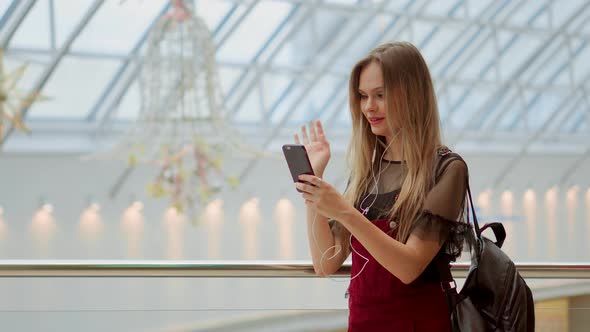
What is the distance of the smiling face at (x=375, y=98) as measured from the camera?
2.05 metres

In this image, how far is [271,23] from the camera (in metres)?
13.0

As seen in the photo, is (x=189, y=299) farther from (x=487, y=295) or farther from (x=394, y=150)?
(x=487, y=295)

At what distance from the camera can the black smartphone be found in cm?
198

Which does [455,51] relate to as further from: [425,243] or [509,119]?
[425,243]

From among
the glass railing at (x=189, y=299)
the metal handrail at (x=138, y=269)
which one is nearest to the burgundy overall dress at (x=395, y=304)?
the glass railing at (x=189, y=299)

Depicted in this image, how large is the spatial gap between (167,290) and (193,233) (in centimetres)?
1151

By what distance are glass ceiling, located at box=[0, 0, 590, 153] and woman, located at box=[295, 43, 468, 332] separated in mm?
5449

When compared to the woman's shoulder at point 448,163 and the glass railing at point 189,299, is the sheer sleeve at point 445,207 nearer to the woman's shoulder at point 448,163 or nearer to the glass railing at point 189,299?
the woman's shoulder at point 448,163

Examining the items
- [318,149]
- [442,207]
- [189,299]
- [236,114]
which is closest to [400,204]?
[442,207]

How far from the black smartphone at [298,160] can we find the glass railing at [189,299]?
0.74 meters

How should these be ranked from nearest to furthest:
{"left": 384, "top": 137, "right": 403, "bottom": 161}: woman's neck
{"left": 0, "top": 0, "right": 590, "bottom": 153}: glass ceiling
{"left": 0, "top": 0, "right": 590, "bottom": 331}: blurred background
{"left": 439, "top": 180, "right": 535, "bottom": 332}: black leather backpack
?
1. {"left": 439, "top": 180, "right": 535, "bottom": 332}: black leather backpack
2. {"left": 384, "top": 137, "right": 403, "bottom": 161}: woman's neck
3. {"left": 0, "top": 0, "right": 590, "bottom": 331}: blurred background
4. {"left": 0, "top": 0, "right": 590, "bottom": 153}: glass ceiling

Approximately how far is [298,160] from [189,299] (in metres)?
1.01

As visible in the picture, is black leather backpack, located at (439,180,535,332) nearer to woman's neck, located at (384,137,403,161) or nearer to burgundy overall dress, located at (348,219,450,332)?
burgundy overall dress, located at (348,219,450,332)

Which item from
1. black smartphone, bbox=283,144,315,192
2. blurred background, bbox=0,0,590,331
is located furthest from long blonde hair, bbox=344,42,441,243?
blurred background, bbox=0,0,590,331
